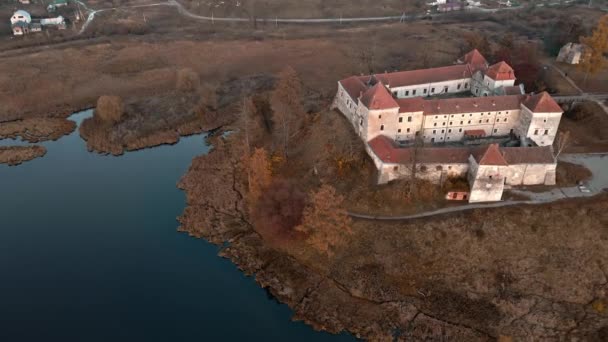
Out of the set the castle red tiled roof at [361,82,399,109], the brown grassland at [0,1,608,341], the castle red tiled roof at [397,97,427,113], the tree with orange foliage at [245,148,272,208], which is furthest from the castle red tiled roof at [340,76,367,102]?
the tree with orange foliage at [245,148,272,208]

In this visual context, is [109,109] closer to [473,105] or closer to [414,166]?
[414,166]

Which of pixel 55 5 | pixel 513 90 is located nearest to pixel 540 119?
pixel 513 90

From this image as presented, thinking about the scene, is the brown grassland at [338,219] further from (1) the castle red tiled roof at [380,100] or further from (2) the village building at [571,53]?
(2) the village building at [571,53]

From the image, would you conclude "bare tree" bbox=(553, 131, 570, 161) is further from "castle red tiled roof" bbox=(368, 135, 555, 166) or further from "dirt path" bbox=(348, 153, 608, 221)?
"castle red tiled roof" bbox=(368, 135, 555, 166)

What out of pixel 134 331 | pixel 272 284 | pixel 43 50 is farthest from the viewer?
pixel 43 50

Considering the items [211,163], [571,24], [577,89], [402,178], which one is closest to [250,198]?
[211,163]

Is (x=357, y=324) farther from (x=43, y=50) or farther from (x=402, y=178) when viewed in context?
(x=43, y=50)

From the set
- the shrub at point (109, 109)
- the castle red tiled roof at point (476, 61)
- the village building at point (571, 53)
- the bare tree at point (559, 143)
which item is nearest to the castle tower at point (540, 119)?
the bare tree at point (559, 143)

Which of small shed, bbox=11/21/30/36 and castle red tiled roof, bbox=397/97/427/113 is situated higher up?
small shed, bbox=11/21/30/36
